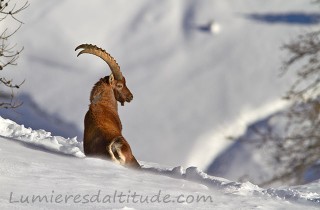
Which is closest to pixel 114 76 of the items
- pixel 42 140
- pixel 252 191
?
pixel 42 140

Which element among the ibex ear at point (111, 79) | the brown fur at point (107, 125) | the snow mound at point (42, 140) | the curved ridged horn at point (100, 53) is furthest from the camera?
the snow mound at point (42, 140)

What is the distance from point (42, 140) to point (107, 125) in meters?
1.69

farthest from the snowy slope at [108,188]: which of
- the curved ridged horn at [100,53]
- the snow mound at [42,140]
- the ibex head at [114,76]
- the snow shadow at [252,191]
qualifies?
the curved ridged horn at [100,53]

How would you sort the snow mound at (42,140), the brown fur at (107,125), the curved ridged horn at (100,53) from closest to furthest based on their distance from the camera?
the brown fur at (107,125) → the curved ridged horn at (100,53) → the snow mound at (42,140)

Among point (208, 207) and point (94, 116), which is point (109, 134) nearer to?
point (94, 116)

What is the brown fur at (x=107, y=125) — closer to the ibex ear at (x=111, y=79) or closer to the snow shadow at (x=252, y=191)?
the ibex ear at (x=111, y=79)

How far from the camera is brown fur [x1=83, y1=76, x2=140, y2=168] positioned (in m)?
8.37

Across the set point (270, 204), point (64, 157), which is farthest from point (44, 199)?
point (64, 157)

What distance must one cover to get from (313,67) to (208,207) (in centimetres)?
866

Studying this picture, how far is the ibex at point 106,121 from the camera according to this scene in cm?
838

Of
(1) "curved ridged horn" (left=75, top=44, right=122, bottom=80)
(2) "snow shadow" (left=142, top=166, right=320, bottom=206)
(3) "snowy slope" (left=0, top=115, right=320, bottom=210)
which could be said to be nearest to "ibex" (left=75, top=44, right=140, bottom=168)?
(1) "curved ridged horn" (left=75, top=44, right=122, bottom=80)

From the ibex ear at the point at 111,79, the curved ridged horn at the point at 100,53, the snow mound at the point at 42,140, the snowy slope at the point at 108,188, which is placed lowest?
the snowy slope at the point at 108,188

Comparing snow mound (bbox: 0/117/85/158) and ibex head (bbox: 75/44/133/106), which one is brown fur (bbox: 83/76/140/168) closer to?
ibex head (bbox: 75/44/133/106)

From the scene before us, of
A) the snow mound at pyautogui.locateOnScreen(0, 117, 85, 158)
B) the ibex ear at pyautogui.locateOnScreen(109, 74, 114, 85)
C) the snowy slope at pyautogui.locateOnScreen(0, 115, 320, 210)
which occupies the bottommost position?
the snowy slope at pyautogui.locateOnScreen(0, 115, 320, 210)
